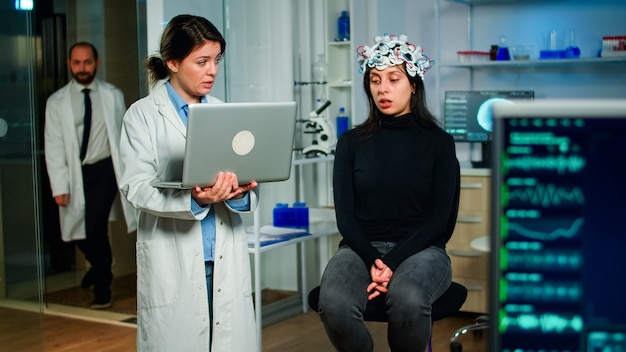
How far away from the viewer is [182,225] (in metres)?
2.22

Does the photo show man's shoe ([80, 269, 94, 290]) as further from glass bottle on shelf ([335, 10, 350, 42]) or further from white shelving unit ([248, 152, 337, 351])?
glass bottle on shelf ([335, 10, 350, 42])

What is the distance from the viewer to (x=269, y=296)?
180 inches

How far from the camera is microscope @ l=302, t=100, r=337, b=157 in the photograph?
4.37 meters

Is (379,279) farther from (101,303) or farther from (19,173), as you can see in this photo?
(101,303)

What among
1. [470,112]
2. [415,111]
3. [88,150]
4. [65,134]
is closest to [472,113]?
[470,112]

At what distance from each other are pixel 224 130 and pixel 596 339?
133 centimetres

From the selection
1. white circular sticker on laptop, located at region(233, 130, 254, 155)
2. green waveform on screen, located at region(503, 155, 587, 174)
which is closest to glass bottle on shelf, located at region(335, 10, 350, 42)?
white circular sticker on laptop, located at region(233, 130, 254, 155)

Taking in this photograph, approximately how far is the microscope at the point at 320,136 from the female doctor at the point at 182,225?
208 centimetres

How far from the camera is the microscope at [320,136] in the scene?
4371 mm

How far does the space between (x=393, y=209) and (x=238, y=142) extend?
0.76 m

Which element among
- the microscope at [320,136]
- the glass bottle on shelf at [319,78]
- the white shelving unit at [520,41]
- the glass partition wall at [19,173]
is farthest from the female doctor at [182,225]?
the white shelving unit at [520,41]

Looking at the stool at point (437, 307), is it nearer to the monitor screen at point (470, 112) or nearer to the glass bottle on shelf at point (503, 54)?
the monitor screen at point (470, 112)

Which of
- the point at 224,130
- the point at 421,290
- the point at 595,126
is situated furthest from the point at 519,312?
the point at 421,290

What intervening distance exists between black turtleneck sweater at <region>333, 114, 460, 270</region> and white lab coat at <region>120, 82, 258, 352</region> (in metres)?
0.60
